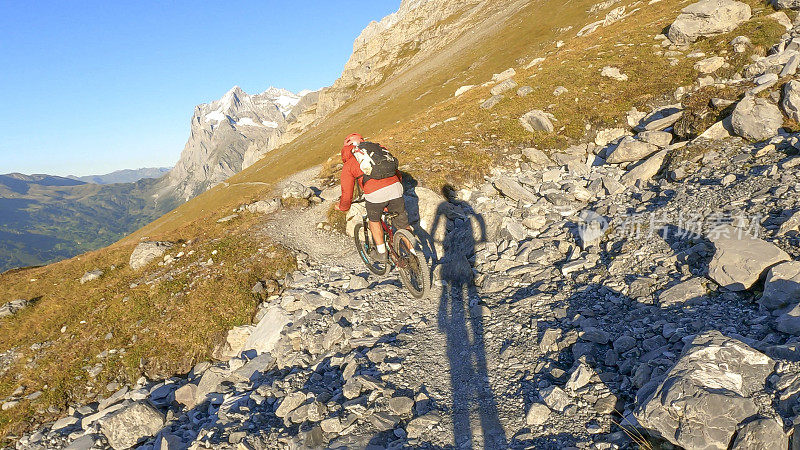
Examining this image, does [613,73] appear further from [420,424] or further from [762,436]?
[420,424]

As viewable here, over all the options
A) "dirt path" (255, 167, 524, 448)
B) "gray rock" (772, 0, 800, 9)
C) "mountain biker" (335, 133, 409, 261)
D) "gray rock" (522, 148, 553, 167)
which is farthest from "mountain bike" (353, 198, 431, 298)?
"gray rock" (772, 0, 800, 9)

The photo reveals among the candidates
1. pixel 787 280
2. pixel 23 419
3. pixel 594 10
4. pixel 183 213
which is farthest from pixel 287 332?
pixel 594 10

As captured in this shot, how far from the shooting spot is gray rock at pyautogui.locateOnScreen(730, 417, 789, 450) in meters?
3.81

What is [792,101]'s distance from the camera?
12.5 m

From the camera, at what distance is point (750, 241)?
750 centimetres

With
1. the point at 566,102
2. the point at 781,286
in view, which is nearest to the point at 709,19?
the point at 566,102

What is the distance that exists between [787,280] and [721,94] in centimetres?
1387

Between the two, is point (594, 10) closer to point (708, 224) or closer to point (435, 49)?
point (435, 49)

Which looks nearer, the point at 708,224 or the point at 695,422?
the point at 695,422

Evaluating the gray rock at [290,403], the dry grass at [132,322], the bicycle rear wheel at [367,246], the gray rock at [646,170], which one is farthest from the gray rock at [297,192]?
the gray rock at [646,170]

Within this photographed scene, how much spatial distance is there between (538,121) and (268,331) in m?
18.8

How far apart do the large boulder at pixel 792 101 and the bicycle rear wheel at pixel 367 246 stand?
14609 millimetres

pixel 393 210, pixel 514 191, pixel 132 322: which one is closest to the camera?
pixel 393 210

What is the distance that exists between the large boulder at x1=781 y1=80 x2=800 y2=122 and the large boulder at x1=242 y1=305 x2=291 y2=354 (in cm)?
1800
